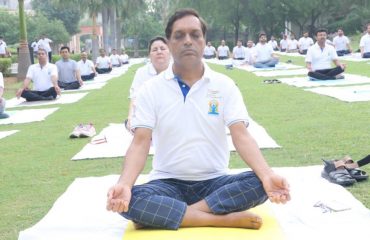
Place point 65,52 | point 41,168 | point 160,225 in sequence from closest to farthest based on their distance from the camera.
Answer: point 160,225 → point 41,168 → point 65,52

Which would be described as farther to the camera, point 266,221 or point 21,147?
point 21,147

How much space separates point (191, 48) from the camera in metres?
3.03

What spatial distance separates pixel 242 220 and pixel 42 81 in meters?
8.87

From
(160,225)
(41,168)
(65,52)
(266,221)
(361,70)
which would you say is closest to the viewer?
(160,225)

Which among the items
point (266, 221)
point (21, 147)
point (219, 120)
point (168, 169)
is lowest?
point (21, 147)

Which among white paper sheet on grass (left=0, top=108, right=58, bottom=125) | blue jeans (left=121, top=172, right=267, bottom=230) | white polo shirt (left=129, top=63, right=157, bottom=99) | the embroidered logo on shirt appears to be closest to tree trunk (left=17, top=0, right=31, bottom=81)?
white paper sheet on grass (left=0, top=108, right=58, bottom=125)

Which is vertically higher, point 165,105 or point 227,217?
point 165,105

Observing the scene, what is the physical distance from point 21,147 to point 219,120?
13.1 ft

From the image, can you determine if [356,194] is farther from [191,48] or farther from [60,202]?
[60,202]

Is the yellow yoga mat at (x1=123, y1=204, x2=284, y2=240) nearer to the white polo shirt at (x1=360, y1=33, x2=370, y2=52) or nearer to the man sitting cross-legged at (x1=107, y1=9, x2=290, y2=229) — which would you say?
the man sitting cross-legged at (x1=107, y1=9, x2=290, y2=229)

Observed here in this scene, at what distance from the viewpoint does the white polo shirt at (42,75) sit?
36.3 feet

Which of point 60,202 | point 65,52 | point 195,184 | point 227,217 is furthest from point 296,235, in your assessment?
point 65,52

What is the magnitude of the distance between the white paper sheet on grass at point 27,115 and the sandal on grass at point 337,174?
5511mm

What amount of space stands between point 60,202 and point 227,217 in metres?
1.39
